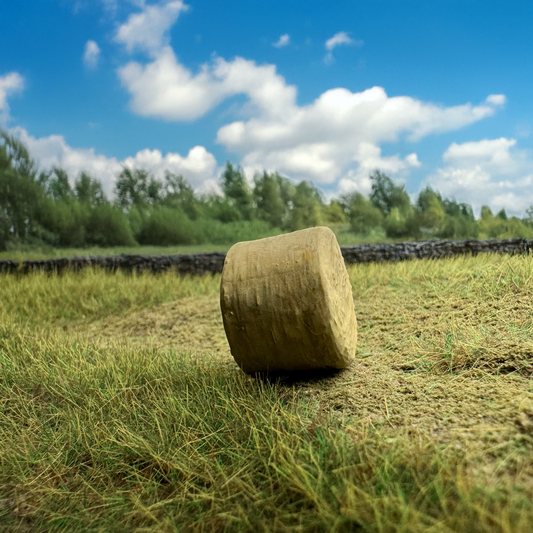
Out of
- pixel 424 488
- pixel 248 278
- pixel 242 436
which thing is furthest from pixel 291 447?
pixel 248 278

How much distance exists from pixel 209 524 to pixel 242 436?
2.03 ft

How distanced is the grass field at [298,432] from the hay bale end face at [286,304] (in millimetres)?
241

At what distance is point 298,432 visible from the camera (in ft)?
8.48

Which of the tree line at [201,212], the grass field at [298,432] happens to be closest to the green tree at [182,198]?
the tree line at [201,212]

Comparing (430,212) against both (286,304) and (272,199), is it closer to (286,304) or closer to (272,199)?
(272,199)

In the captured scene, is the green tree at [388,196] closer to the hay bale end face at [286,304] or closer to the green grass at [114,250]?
the green grass at [114,250]

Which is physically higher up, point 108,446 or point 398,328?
point 398,328

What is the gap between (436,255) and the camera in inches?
388

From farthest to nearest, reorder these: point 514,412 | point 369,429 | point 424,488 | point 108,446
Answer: point 108,446, point 369,429, point 514,412, point 424,488

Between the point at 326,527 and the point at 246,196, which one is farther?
the point at 246,196

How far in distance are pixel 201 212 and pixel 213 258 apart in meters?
7.95

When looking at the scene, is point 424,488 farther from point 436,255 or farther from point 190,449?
point 436,255

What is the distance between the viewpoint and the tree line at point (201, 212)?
1367 cm

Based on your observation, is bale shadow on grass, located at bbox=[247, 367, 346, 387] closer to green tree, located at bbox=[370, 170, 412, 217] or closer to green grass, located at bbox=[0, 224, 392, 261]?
green grass, located at bbox=[0, 224, 392, 261]
